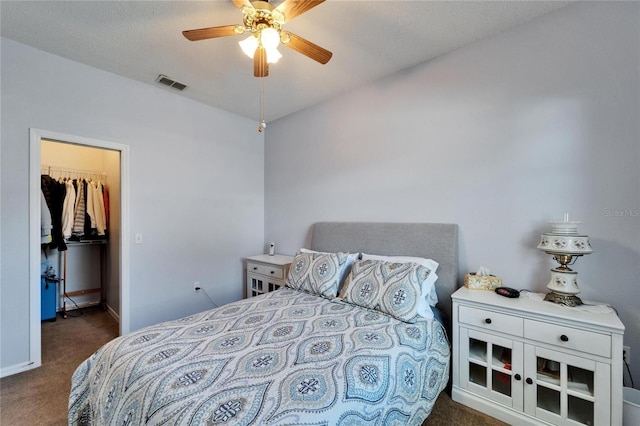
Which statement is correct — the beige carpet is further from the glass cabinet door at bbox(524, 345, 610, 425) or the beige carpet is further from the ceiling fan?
the ceiling fan

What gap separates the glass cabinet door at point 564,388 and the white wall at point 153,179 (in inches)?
128

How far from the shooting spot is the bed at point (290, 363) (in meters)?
1.03

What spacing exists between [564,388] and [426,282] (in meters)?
0.90

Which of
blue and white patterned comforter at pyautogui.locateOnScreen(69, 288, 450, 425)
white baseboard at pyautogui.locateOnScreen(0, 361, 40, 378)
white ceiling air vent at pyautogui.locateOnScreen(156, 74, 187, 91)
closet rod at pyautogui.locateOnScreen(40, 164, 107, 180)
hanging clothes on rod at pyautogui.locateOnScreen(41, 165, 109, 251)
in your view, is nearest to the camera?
blue and white patterned comforter at pyautogui.locateOnScreen(69, 288, 450, 425)

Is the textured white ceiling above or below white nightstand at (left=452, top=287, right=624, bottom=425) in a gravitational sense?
above

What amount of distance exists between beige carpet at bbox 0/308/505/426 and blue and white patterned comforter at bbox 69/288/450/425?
12.2 inches

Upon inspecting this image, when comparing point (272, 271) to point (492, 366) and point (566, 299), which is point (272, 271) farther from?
point (566, 299)

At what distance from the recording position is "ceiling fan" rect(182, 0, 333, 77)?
4.91ft

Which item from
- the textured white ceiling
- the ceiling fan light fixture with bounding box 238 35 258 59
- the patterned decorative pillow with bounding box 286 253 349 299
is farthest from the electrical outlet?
the ceiling fan light fixture with bounding box 238 35 258 59

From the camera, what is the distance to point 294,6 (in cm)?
146

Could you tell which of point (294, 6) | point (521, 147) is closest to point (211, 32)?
point (294, 6)

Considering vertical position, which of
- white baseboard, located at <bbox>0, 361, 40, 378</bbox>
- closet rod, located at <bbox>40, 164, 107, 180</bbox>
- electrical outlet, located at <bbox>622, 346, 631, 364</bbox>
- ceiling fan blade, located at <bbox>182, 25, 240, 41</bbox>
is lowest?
white baseboard, located at <bbox>0, 361, 40, 378</bbox>

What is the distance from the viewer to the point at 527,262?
196 centimetres

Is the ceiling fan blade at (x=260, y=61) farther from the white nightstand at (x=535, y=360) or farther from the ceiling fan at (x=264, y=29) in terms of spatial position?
the white nightstand at (x=535, y=360)
